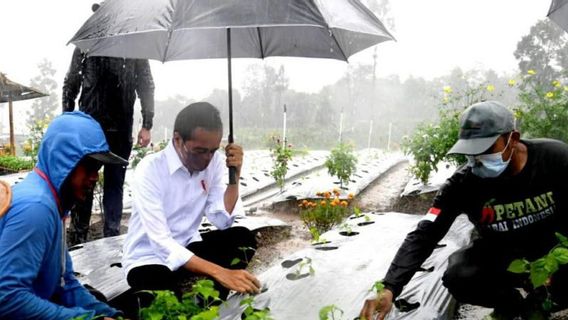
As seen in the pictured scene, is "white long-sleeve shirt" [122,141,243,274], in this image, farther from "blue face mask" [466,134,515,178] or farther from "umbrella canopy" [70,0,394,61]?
"blue face mask" [466,134,515,178]

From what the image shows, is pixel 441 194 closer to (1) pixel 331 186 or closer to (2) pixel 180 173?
(2) pixel 180 173

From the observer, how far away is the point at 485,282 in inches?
93.4

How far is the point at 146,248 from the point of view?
2348mm

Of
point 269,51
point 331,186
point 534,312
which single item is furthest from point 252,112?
point 534,312

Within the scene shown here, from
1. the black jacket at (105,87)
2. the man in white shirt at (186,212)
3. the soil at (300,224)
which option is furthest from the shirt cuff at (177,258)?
the black jacket at (105,87)

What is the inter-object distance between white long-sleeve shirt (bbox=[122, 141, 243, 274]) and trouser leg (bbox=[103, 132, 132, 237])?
1555 mm

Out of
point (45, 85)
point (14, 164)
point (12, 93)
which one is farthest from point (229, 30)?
point (45, 85)

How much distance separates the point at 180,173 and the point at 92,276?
1053 mm

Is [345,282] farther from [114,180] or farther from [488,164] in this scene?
[114,180]

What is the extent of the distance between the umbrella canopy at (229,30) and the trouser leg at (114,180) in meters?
0.85

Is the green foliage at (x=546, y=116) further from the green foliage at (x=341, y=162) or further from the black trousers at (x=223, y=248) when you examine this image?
the black trousers at (x=223, y=248)

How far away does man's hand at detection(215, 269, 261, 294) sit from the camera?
2039mm

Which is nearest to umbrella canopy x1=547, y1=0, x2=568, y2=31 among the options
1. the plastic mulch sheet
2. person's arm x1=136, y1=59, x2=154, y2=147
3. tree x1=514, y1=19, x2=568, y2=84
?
the plastic mulch sheet

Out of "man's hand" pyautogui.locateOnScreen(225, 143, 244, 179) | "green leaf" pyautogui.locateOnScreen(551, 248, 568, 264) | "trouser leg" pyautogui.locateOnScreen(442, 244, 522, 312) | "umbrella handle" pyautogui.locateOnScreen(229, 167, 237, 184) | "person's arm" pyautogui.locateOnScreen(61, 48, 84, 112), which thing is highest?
"person's arm" pyautogui.locateOnScreen(61, 48, 84, 112)
